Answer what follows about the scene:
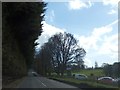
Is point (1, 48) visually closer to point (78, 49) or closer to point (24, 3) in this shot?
point (24, 3)

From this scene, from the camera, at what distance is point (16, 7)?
3148cm

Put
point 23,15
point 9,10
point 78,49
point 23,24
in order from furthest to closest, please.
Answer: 1. point 78,49
2. point 23,24
3. point 23,15
4. point 9,10

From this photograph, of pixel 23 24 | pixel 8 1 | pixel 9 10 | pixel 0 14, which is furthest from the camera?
pixel 23 24

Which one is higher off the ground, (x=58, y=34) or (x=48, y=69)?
(x=58, y=34)

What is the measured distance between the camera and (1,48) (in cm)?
2877

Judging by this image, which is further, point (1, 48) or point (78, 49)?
point (78, 49)

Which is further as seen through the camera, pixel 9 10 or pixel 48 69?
pixel 48 69

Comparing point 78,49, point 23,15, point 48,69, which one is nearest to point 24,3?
point 23,15

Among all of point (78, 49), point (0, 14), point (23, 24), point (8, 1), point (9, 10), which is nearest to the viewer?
point (0, 14)

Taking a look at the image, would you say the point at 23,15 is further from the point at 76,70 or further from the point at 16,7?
the point at 76,70

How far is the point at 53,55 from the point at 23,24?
3173 inches

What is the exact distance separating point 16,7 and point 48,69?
348 ft

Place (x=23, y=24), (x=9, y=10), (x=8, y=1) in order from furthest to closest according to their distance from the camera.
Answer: (x=23, y=24) < (x=9, y=10) < (x=8, y=1)

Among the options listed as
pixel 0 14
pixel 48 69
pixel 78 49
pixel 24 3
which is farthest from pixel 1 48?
pixel 48 69
